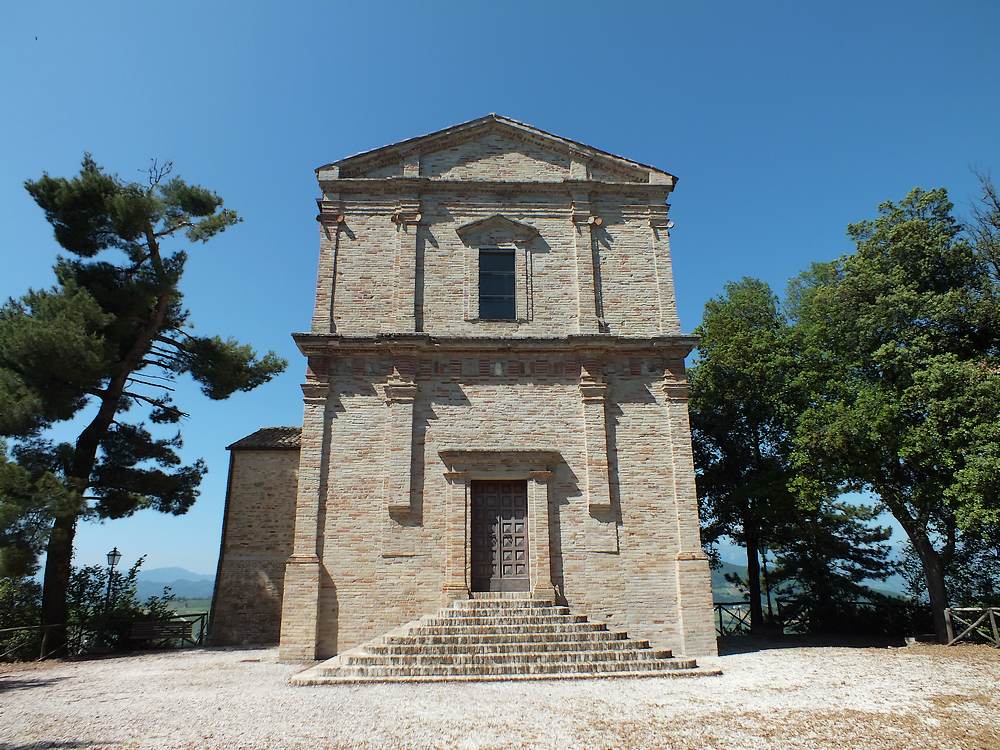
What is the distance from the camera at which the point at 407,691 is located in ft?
28.0

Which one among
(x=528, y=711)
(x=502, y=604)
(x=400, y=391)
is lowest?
(x=528, y=711)

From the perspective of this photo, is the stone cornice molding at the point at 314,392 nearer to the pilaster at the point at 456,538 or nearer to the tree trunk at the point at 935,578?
the pilaster at the point at 456,538

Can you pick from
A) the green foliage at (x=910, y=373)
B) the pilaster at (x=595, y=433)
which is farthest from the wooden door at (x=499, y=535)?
the green foliage at (x=910, y=373)

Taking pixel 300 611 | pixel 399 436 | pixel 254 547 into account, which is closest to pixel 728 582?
pixel 399 436

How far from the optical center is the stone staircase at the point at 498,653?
9438 mm

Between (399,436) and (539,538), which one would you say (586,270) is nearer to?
(399,436)

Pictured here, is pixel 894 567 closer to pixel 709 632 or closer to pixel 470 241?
pixel 709 632

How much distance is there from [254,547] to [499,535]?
22.5 ft

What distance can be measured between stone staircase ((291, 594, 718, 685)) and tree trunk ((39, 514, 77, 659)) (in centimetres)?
738

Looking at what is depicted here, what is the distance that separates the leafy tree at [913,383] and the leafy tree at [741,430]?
1.48 metres

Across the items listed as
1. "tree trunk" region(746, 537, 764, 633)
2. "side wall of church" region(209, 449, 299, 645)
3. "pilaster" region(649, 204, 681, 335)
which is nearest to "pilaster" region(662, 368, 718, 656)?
"pilaster" region(649, 204, 681, 335)

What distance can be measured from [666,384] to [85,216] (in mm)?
14791

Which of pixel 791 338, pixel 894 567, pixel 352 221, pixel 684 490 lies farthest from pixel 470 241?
pixel 894 567

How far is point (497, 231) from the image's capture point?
14859 millimetres
